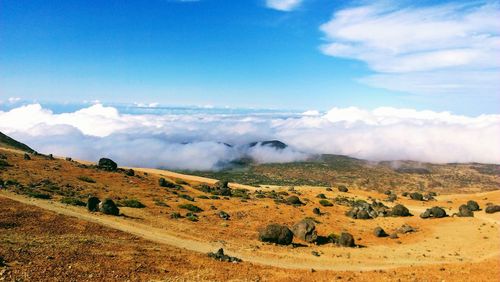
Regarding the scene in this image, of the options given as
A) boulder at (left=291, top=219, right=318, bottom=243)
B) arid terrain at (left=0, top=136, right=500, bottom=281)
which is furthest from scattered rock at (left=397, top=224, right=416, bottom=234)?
boulder at (left=291, top=219, right=318, bottom=243)

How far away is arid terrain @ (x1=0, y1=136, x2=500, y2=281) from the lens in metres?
24.1

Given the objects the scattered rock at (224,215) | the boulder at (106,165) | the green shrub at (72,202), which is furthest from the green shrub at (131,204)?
the boulder at (106,165)

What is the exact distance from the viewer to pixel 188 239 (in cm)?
3691

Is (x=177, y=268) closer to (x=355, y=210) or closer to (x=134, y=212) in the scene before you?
(x=134, y=212)

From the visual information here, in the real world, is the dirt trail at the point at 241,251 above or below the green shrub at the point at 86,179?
below

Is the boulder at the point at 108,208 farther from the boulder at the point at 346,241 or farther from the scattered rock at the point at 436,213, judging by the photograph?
the scattered rock at the point at 436,213

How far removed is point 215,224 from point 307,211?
21.3 metres

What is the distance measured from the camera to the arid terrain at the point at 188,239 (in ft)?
78.9

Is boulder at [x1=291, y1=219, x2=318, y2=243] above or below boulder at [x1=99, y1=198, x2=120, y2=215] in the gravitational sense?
below

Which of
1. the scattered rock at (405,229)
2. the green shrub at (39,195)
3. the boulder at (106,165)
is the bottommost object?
the scattered rock at (405,229)

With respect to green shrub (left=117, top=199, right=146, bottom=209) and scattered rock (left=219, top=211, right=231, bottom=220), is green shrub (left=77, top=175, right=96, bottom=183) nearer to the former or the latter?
green shrub (left=117, top=199, right=146, bottom=209)

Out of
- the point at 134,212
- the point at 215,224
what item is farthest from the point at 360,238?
the point at 134,212

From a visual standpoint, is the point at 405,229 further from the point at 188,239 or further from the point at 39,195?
the point at 39,195

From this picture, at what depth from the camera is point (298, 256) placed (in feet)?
113
